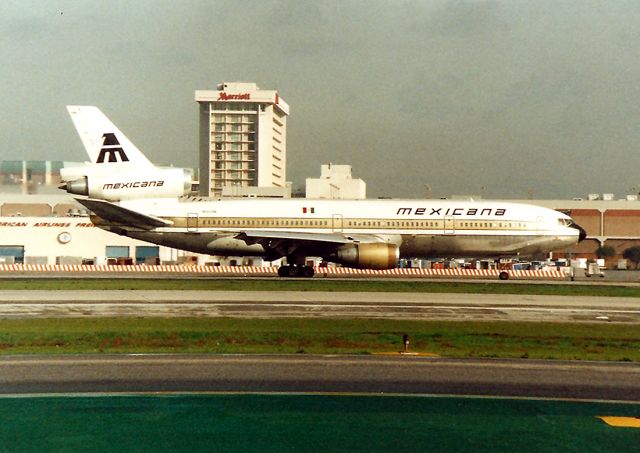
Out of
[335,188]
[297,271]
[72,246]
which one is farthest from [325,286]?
[335,188]

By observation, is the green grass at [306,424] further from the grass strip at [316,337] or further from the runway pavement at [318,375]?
the grass strip at [316,337]

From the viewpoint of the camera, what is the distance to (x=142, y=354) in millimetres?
16141

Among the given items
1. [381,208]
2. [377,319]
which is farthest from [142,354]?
[381,208]

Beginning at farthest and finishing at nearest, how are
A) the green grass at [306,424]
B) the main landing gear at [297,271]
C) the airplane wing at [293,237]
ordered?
the main landing gear at [297,271]
the airplane wing at [293,237]
the green grass at [306,424]

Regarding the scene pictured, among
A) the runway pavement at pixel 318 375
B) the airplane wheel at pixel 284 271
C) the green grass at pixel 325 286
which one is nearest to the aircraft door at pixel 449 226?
the green grass at pixel 325 286

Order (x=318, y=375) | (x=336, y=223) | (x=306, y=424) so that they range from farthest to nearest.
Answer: (x=336, y=223), (x=318, y=375), (x=306, y=424)

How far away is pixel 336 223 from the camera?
42.4m

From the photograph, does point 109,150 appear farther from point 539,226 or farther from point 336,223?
point 539,226

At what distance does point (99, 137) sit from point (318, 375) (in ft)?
103

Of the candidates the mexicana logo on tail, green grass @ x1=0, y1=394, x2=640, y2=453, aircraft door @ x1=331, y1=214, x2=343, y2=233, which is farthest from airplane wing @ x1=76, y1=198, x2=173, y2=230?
green grass @ x1=0, y1=394, x2=640, y2=453

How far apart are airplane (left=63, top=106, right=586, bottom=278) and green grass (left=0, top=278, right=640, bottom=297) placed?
2884 mm

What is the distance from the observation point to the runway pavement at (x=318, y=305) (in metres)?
24.1

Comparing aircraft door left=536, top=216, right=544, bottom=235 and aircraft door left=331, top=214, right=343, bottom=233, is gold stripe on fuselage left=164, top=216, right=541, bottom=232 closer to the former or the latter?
aircraft door left=331, top=214, right=343, bottom=233

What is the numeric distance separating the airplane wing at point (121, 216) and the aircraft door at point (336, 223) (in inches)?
385
